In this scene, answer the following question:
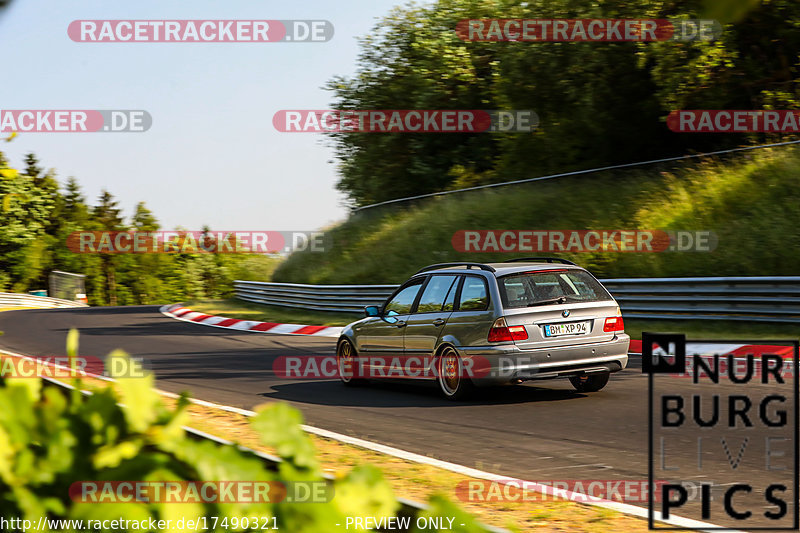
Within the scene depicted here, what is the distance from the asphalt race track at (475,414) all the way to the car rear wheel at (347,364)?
0.69 ft

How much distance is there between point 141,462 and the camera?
64.1 inches

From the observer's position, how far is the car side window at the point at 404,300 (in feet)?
36.7

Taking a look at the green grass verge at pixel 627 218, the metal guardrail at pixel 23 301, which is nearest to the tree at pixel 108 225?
the metal guardrail at pixel 23 301

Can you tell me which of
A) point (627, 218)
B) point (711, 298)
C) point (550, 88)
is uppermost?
point (550, 88)

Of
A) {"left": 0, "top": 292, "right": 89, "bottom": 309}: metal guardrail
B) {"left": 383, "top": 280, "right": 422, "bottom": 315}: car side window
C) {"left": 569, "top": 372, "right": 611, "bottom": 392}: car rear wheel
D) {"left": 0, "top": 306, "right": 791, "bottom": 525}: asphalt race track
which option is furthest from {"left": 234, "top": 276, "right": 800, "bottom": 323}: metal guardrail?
{"left": 0, "top": 292, "right": 89, "bottom": 309}: metal guardrail

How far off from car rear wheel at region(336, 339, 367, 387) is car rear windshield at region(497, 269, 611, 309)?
2.87 m

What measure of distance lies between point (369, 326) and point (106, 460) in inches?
397

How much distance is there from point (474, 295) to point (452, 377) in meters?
0.97

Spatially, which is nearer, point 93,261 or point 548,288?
point 548,288

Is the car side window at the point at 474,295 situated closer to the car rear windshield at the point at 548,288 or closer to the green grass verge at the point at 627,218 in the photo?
the car rear windshield at the point at 548,288

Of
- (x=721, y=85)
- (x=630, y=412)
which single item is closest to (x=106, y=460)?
(x=630, y=412)

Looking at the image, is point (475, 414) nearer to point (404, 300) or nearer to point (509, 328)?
point (509, 328)

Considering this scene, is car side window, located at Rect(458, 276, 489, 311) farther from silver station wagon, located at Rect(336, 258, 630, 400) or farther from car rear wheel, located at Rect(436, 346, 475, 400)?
car rear wheel, located at Rect(436, 346, 475, 400)

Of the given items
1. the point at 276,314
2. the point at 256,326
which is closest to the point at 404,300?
the point at 256,326
